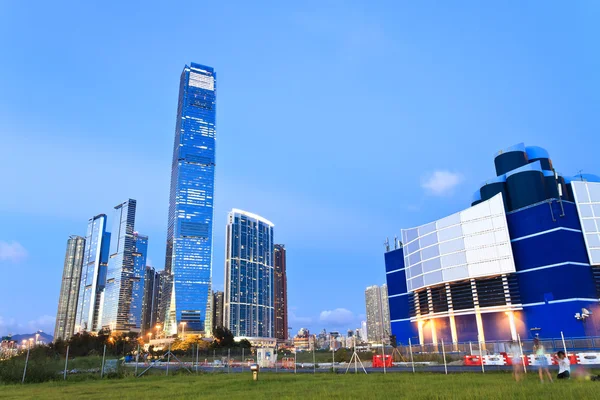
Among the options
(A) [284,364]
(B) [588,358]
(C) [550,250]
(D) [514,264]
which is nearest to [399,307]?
(D) [514,264]

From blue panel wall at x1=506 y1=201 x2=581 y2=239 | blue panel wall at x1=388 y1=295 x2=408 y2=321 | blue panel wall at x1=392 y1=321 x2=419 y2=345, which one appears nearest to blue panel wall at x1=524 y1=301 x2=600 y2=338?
blue panel wall at x1=506 y1=201 x2=581 y2=239

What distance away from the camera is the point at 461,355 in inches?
1610

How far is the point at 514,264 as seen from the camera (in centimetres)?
6950

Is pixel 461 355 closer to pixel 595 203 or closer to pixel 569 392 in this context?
pixel 569 392

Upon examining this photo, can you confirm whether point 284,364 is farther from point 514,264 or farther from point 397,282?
point 397,282

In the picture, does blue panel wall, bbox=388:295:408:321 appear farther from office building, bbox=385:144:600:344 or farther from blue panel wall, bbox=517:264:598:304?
blue panel wall, bbox=517:264:598:304

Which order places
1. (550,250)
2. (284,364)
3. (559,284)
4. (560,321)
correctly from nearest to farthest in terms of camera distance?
(284,364)
(560,321)
(559,284)
(550,250)

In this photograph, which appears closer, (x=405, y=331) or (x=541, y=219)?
(x=541, y=219)

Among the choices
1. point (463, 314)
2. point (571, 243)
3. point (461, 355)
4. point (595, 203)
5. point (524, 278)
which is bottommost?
point (461, 355)

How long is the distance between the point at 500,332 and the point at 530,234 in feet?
55.1

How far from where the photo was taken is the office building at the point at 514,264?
64.4 meters

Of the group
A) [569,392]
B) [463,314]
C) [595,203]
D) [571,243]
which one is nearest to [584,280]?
[571,243]

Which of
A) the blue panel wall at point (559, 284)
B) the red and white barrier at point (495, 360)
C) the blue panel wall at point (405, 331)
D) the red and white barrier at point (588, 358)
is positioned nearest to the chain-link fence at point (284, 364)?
the red and white barrier at point (495, 360)

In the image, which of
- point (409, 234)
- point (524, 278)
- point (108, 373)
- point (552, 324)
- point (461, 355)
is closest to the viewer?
point (108, 373)
